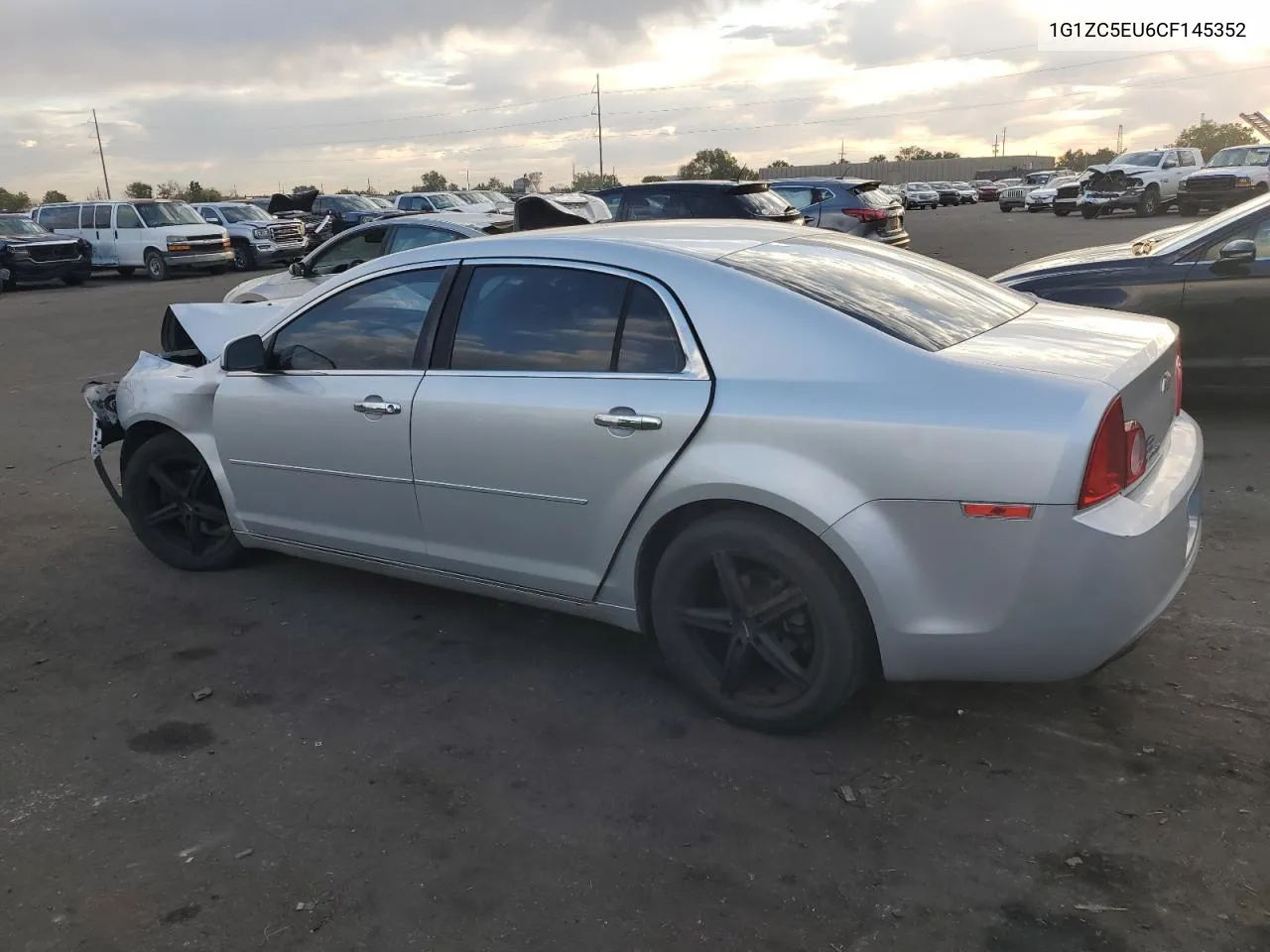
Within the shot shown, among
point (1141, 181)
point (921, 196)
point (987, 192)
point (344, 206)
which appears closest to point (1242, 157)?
point (1141, 181)

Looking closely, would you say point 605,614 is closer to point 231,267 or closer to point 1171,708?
point 1171,708

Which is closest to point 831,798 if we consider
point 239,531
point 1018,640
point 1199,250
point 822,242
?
point 1018,640

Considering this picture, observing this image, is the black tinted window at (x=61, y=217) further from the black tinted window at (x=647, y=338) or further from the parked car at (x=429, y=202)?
the black tinted window at (x=647, y=338)

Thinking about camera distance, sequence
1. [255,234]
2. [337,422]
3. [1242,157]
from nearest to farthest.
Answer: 1. [337,422]
2. [255,234]
3. [1242,157]

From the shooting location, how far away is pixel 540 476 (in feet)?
11.9

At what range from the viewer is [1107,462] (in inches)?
112

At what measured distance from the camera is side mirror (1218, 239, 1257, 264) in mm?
6645

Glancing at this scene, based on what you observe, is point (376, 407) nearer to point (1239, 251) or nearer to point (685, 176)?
point (1239, 251)

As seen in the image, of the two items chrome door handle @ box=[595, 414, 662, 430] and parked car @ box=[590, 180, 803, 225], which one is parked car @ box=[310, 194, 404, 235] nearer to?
parked car @ box=[590, 180, 803, 225]

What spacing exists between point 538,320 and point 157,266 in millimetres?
24052

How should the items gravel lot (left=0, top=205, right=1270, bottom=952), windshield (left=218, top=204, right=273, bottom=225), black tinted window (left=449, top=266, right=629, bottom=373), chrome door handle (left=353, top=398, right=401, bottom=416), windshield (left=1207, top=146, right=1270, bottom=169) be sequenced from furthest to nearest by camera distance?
windshield (left=1207, top=146, right=1270, bottom=169) → windshield (left=218, top=204, right=273, bottom=225) → chrome door handle (left=353, top=398, right=401, bottom=416) → black tinted window (left=449, top=266, right=629, bottom=373) → gravel lot (left=0, top=205, right=1270, bottom=952)

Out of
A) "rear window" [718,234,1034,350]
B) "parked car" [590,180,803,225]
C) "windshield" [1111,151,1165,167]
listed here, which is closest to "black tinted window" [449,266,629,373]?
"rear window" [718,234,1034,350]

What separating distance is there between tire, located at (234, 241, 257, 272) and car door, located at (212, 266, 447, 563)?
962 inches

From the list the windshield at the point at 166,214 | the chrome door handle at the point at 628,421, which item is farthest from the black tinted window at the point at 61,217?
the chrome door handle at the point at 628,421
